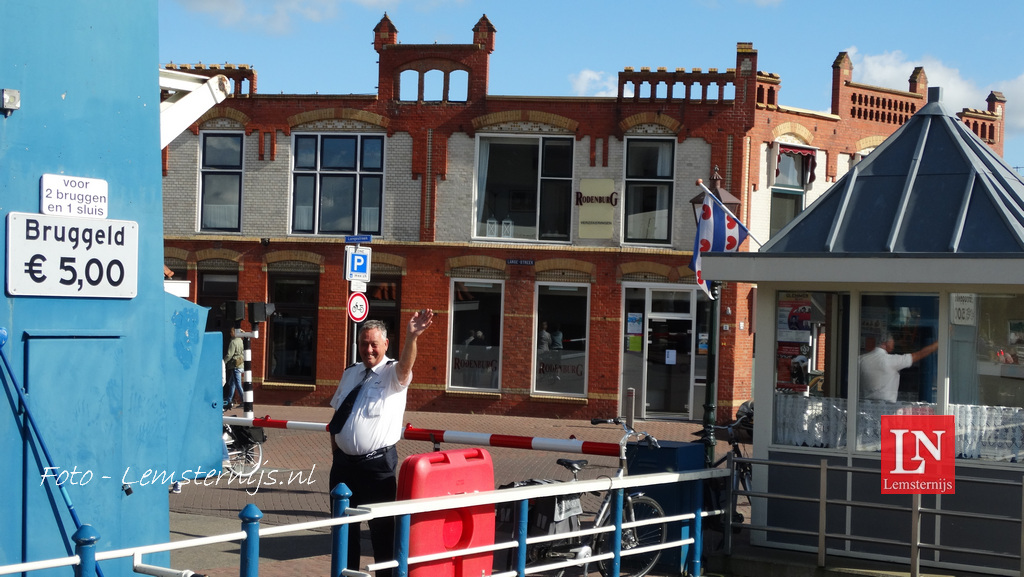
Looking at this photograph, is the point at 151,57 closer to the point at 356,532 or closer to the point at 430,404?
the point at 356,532

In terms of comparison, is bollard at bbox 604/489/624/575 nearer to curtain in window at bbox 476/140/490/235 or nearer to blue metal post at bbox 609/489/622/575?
blue metal post at bbox 609/489/622/575

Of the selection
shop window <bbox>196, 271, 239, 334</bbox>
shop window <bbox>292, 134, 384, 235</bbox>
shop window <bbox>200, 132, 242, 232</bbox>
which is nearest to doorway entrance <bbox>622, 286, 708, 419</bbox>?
shop window <bbox>292, 134, 384, 235</bbox>

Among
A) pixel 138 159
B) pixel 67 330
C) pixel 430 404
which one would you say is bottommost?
pixel 430 404

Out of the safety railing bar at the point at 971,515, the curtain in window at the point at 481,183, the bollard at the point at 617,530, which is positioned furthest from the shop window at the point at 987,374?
the curtain in window at the point at 481,183

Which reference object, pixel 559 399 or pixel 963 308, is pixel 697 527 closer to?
pixel 963 308

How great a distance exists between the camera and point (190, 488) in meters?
12.4

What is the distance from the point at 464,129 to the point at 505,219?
7.10 ft

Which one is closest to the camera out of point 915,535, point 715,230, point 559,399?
point 915,535

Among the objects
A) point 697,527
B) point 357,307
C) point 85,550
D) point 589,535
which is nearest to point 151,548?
point 85,550

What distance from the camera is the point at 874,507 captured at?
8.04 metres

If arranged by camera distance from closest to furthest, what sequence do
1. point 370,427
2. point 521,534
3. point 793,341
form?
point 370,427, point 521,534, point 793,341

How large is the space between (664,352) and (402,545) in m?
17.6

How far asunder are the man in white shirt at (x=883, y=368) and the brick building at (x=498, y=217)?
44.7 feet

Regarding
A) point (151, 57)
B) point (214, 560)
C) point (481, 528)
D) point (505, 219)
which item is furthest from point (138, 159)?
point (505, 219)
